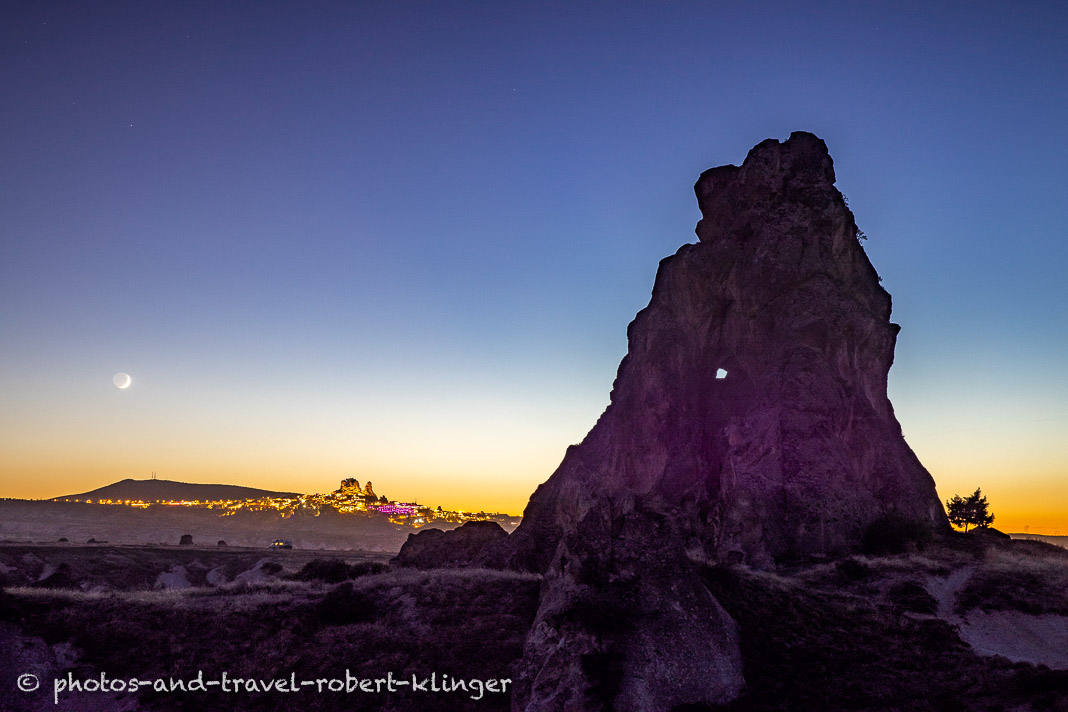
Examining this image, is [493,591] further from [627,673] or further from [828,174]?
[828,174]

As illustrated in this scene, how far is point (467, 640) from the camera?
758 inches

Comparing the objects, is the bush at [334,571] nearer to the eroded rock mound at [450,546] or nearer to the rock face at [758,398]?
the eroded rock mound at [450,546]

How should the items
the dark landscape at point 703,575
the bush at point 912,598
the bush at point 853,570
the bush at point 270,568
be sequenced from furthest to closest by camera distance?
the bush at point 270,568, the bush at point 853,570, the bush at point 912,598, the dark landscape at point 703,575

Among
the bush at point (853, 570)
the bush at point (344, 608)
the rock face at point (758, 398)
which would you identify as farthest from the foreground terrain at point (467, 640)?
the rock face at point (758, 398)

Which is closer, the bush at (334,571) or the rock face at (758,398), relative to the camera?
the bush at (334,571)

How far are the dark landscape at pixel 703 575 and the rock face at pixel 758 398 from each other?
19cm

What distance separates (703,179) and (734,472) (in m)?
28.4

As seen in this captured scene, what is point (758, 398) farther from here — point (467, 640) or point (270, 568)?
point (270, 568)

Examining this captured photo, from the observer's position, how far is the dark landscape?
15.9m

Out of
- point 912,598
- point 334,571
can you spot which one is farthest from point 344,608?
point 912,598

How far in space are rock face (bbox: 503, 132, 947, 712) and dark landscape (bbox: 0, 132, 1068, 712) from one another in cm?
19

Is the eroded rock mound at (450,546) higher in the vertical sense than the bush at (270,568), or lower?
higher

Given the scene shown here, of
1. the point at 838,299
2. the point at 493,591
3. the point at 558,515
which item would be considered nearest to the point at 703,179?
the point at 838,299

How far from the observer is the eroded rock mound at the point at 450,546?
3994cm
